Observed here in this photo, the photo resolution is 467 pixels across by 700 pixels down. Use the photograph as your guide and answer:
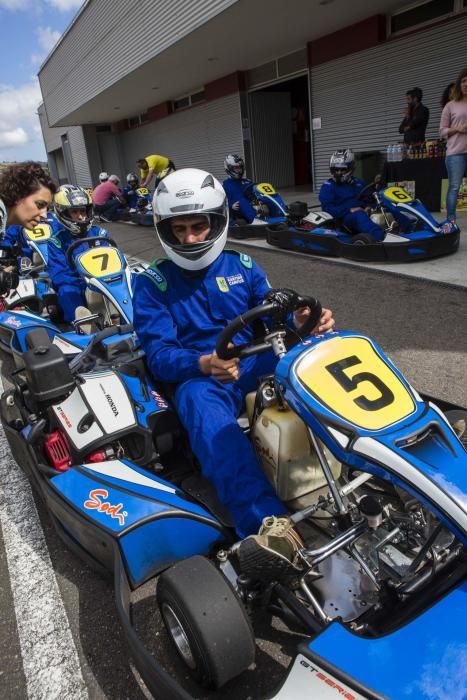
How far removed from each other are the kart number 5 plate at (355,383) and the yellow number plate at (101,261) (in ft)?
9.79

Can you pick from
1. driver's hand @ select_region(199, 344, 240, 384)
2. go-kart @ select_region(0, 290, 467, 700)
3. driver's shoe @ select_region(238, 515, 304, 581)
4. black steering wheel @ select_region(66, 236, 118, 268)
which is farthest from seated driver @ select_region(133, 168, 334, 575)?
black steering wheel @ select_region(66, 236, 118, 268)

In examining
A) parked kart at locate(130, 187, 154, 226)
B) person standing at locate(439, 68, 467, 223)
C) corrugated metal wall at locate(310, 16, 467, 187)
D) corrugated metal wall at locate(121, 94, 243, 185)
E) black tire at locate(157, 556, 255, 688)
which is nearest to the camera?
black tire at locate(157, 556, 255, 688)

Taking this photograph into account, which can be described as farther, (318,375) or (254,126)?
(254,126)

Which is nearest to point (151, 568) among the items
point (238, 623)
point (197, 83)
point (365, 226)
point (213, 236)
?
point (238, 623)

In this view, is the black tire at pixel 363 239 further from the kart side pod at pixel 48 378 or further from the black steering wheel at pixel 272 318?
the kart side pod at pixel 48 378

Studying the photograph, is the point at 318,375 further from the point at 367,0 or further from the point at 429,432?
the point at 367,0

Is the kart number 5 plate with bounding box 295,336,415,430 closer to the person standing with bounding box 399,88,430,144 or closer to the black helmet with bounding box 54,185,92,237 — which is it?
the black helmet with bounding box 54,185,92,237

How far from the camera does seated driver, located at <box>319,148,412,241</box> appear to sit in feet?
20.6

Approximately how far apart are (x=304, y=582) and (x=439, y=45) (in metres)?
10.4

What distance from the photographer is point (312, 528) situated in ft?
6.04

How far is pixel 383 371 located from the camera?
5.42 feet

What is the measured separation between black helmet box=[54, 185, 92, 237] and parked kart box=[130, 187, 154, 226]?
741cm

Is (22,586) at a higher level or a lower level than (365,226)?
lower

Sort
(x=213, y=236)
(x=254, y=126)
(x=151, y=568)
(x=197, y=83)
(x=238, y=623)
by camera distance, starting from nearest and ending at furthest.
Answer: (x=238, y=623)
(x=151, y=568)
(x=213, y=236)
(x=254, y=126)
(x=197, y=83)
